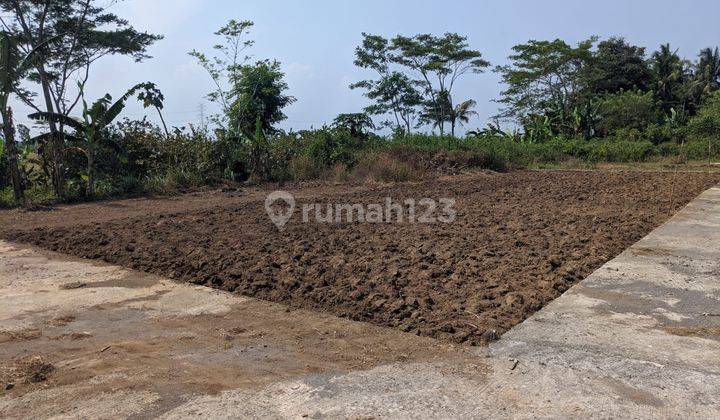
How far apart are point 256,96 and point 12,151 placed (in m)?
11.7

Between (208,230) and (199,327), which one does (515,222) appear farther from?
(199,327)

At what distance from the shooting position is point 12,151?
11.4m

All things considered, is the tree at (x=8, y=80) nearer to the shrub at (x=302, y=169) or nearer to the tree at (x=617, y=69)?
the shrub at (x=302, y=169)

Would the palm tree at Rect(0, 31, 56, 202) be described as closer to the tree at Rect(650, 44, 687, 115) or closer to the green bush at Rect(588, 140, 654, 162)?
the green bush at Rect(588, 140, 654, 162)

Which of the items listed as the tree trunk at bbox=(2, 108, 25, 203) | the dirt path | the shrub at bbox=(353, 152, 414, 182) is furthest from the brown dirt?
the shrub at bbox=(353, 152, 414, 182)

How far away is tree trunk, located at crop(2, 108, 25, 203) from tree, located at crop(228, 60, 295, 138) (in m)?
10.2

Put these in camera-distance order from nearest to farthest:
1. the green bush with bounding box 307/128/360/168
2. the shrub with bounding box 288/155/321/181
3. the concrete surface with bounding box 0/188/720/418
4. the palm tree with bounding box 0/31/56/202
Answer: the concrete surface with bounding box 0/188/720/418 < the palm tree with bounding box 0/31/56/202 < the shrub with bounding box 288/155/321/181 < the green bush with bounding box 307/128/360/168

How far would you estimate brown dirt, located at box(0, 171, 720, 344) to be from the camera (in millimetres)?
4504

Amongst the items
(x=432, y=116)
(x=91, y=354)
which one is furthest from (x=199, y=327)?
(x=432, y=116)

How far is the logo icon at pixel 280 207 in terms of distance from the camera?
347 inches

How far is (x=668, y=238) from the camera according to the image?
7047 mm

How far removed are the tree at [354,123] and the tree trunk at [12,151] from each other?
34.5 feet

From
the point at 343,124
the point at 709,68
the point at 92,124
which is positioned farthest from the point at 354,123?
the point at 709,68

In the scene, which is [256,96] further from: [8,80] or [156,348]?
[156,348]
